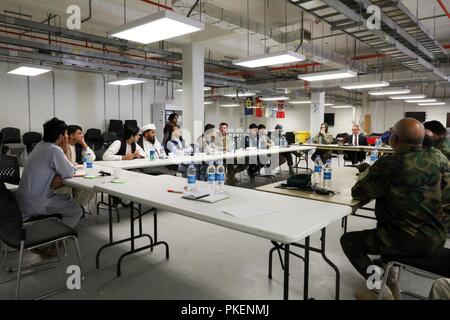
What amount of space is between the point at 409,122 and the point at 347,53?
7.96 meters

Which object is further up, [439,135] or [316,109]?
[316,109]

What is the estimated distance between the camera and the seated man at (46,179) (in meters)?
2.78

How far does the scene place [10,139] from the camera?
8.42 m

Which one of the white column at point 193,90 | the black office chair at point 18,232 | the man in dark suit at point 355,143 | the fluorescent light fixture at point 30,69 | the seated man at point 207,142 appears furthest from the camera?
the man in dark suit at point 355,143

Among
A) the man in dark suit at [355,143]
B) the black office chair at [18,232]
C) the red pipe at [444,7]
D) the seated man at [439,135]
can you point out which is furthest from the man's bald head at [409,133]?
the man in dark suit at [355,143]

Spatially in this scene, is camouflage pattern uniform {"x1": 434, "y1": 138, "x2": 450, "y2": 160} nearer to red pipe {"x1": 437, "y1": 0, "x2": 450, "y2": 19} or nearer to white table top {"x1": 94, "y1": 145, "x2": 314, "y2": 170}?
red pipe {"x1": 437, "y1": 0, "x2": 450, "y2": 19}

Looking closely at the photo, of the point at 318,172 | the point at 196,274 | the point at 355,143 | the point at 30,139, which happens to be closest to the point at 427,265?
the point at 318,172

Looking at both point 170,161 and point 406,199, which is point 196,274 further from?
point 170,161

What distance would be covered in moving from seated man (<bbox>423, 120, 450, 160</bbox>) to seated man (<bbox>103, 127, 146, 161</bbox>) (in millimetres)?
3949

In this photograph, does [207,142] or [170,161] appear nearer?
[170,161]

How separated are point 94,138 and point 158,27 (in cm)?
761

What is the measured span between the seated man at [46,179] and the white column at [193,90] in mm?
4324

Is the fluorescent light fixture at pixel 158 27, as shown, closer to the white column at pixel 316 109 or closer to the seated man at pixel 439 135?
the seated man at pixel 439 135
